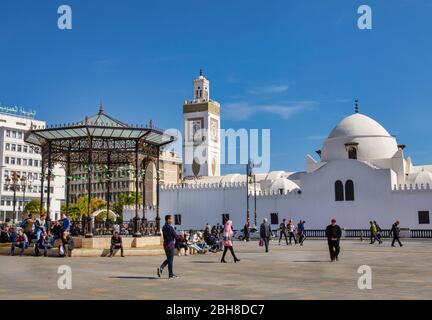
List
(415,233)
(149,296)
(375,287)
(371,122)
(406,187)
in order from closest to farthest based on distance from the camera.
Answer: (149,296), (375,287), (415,233), (406,187), (371,122)

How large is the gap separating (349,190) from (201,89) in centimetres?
5263

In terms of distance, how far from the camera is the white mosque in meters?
44.9

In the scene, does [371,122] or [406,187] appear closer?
[406,187]

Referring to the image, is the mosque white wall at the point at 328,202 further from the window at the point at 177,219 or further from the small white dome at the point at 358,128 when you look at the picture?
the small white dome at the point at 358,128

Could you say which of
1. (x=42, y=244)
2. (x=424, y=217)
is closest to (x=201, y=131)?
(x=424, y=217)

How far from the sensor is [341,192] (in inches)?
1859

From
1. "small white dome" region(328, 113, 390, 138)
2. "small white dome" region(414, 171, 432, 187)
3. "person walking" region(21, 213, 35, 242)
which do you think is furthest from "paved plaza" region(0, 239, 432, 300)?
"small white dome" region(328, 113, 390, 138)

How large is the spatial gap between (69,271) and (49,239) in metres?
8.29

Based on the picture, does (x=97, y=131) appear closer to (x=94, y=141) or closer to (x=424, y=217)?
(x=94, y=141)

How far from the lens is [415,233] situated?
129 feet

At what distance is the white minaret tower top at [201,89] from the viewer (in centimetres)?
9319

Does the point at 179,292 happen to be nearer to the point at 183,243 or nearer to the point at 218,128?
the point at 183,243

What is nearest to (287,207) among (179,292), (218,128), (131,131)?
(131,131)

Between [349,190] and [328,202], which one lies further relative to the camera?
[328,202]
